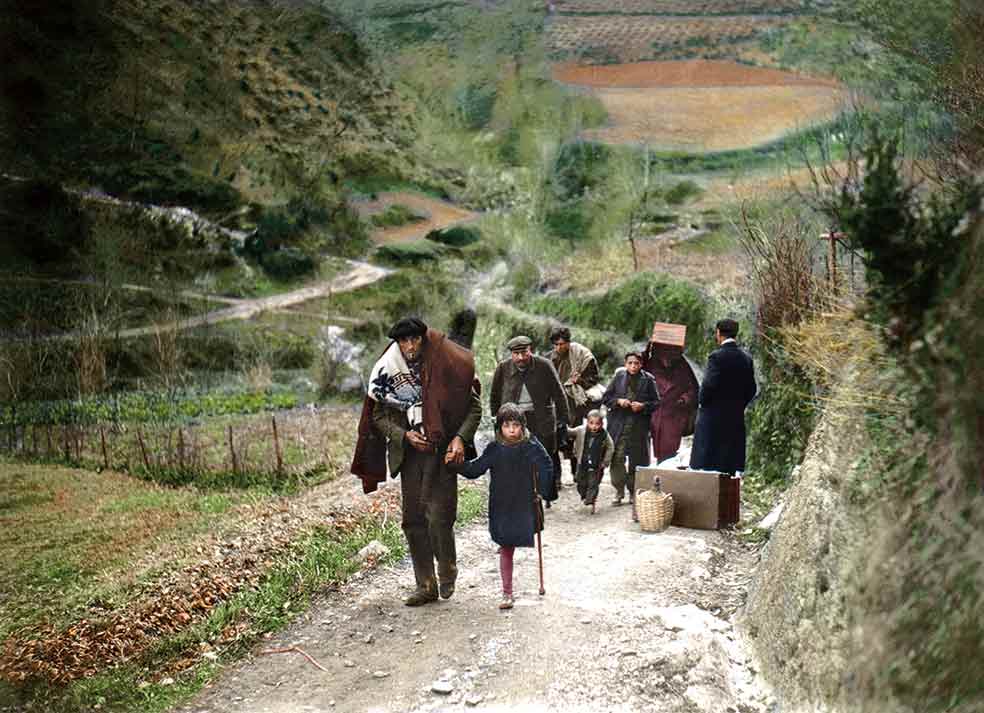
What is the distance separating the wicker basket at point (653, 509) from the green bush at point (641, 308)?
3541mm

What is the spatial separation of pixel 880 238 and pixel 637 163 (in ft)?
31.8

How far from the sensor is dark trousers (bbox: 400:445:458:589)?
5.43 metres

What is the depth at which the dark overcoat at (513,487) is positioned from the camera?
531 centimetres

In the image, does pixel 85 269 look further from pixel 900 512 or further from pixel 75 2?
pixel 900 512

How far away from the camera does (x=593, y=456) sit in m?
7.33

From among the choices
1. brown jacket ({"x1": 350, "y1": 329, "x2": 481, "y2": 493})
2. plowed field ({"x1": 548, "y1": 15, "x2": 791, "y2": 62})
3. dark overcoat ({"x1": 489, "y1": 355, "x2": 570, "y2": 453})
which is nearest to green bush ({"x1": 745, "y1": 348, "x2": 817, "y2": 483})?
dark overcoat ({"x1": 489, "y1": 355, "x2": 570, "y2": 453})

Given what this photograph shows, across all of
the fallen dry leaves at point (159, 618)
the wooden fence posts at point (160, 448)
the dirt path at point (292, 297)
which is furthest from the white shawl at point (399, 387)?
the dirt path at point (292, 297)

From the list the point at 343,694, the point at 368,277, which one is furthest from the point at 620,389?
the point at 368,277

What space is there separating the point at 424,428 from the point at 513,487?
0.53 m

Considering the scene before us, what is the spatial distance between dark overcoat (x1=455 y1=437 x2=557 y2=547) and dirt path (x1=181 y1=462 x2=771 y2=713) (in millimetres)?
400

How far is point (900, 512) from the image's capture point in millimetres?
3500

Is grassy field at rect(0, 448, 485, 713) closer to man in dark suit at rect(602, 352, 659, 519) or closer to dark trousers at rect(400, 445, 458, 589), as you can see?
dark trousers at rect(400, 445, 458, 589)

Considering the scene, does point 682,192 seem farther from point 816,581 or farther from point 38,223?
point 816,581

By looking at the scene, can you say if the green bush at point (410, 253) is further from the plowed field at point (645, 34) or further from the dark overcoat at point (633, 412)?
Answer: the dark overcoat at point (633, 412)
